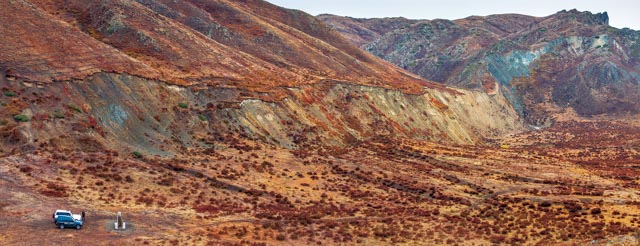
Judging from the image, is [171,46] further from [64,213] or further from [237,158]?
[64,213]

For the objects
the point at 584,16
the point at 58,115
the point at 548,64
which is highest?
the point at 584,16

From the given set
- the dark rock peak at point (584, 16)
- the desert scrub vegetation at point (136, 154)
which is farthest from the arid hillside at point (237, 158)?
the dark rock peak at point (584, 16)

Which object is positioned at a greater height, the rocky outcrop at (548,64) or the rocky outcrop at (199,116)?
the rocky outcrop at (548,64)

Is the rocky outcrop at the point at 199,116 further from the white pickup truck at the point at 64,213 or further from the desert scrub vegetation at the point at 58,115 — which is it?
the white pickup truck at the point at 64,213

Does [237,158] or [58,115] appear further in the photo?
[237,158]

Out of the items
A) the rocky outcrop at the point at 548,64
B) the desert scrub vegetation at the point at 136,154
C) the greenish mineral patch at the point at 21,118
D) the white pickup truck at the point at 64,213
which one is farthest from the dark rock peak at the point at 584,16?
the white pickup truck at the point at 64,213

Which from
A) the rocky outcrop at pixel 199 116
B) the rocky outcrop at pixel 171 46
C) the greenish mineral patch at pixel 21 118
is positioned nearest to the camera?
the greenish mineral patch at pixel 21 118

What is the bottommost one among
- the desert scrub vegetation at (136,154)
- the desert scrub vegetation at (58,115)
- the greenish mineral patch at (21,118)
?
the desert scrub vegetation at (136,154)

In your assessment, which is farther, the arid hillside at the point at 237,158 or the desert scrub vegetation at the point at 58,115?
the desert scrub vegetation at the point at 58,115

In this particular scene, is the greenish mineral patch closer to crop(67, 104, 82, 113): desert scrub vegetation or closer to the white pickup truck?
crop(67, 104, 82, 113): desert scrub vegetation

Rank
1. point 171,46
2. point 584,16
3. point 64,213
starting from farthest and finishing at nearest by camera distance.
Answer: point 584,16 < point 171,46 < point 64,213

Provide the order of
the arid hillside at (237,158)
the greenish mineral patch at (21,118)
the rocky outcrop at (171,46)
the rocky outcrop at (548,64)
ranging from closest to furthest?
the arid hillside at (237,158)
the greenish mineral patch at (21,118)
the rocky outcrop at (171,46)
the rocky outcrop at (548,64)

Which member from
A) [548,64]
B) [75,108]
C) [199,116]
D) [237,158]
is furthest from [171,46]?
[548,64]

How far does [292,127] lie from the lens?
5941cm
